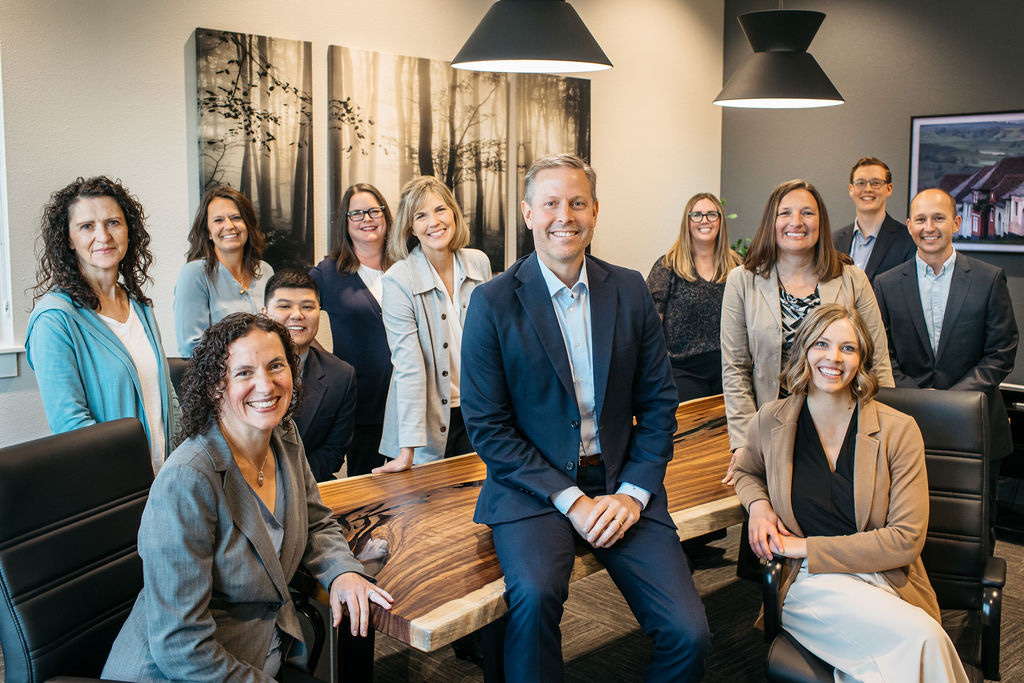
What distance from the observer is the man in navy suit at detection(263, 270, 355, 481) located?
3047 mm

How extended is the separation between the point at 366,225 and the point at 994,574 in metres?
2.63

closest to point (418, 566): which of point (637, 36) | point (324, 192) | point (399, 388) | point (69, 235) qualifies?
point (399, 388)

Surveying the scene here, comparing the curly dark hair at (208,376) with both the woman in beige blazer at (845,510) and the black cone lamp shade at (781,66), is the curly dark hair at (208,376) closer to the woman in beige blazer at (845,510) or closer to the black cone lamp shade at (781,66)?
the woman in beige blazer at (845,510)

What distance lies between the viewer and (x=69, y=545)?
1975 millimetres

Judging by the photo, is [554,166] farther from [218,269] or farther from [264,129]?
[264,129]

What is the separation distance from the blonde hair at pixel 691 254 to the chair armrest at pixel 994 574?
2082 mm

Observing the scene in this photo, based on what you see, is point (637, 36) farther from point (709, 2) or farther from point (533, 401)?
point (533, 401)

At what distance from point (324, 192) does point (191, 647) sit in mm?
3213

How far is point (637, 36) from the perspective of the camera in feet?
20.3

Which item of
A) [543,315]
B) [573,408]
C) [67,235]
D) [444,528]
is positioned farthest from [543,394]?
[67,235]

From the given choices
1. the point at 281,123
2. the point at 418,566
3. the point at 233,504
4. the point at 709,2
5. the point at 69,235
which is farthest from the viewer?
the point at 709,2

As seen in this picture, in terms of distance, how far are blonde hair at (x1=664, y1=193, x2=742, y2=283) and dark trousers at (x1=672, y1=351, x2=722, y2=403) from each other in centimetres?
42

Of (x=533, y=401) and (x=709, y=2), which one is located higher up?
(x=709, y=2)

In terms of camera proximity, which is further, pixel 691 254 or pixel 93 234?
pixel 691 254
